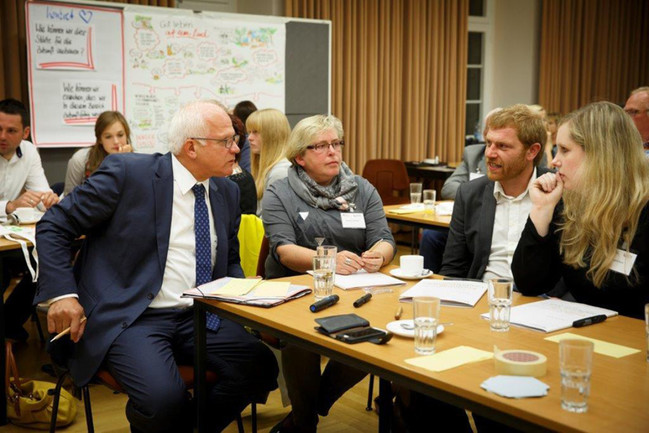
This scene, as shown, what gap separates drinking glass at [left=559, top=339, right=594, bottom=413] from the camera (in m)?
1.42

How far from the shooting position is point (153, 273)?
253 cm

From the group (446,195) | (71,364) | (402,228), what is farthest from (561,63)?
(71,364)

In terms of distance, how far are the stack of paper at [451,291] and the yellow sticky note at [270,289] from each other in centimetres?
39

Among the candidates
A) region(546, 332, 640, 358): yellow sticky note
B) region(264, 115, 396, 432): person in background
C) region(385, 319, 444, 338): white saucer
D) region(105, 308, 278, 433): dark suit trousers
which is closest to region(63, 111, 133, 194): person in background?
region(264, 115, 396, 432): person in background

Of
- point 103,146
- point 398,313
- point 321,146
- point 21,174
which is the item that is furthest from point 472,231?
point 21,174

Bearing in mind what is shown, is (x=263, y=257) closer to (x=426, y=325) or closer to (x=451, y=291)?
(x=451, y=291)

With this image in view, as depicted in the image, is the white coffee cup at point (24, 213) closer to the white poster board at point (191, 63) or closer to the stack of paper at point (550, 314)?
the white poster board at point (191, 63)

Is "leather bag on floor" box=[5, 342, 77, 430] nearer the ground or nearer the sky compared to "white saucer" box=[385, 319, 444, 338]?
nearer the ground

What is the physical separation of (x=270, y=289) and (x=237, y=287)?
114 millimetres

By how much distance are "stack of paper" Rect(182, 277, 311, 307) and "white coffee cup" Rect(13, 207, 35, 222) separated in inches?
65.6

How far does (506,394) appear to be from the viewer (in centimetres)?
147

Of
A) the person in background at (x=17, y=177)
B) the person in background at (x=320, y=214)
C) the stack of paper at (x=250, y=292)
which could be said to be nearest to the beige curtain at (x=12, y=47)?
the person in background at (x=17, y=177)

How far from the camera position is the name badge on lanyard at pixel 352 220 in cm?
315

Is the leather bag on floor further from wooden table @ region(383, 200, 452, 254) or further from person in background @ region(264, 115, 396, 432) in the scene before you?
wooden table @ region(383, 200, 452, 254)
